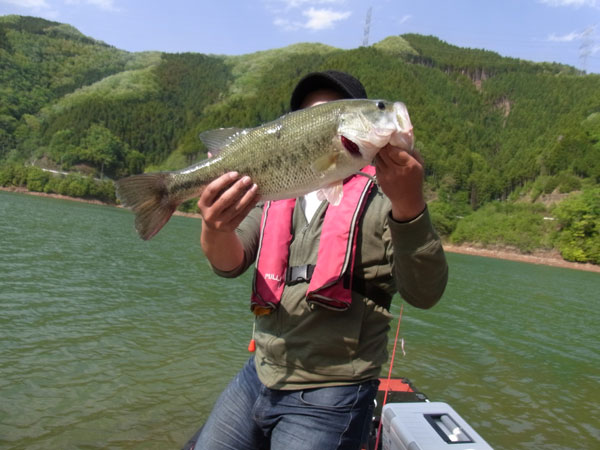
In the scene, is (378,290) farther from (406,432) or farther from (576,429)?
(576,429)

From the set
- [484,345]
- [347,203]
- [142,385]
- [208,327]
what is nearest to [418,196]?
[347,203]

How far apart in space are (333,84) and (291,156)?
835 millimetres

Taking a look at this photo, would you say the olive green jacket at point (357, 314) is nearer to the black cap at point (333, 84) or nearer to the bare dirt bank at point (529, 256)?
the black cap at point (333, 84)

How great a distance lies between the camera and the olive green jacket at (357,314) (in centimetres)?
215

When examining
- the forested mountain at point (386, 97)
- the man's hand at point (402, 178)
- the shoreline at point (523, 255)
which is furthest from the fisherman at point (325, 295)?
the forested mountain at point (386, 97)

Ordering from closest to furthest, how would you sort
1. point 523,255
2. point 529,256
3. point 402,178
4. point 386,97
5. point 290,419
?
point 402,178 → point 290,419 → point 529,256 → point 523,255 → point 386,97

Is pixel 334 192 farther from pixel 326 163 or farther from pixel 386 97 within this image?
pixel 386 97

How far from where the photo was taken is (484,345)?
12781mm

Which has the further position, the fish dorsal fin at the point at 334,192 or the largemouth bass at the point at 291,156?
the fish dorsal fin at the point at 334,192

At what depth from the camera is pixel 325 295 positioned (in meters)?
2.34

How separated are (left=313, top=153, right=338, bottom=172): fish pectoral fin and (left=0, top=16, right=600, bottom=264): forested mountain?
70716mm

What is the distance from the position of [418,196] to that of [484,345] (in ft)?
40.9

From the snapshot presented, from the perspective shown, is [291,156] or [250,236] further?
[250,236]

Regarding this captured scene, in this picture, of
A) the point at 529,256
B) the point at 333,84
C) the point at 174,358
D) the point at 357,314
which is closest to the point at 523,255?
the point at 529,256
